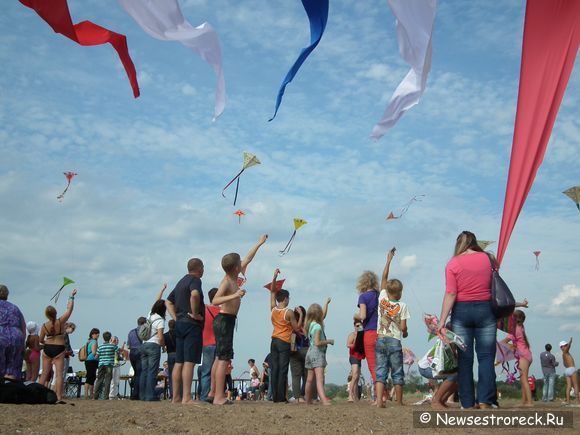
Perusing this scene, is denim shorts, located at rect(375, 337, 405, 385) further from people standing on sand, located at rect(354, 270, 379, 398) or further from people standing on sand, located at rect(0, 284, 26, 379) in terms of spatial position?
people standing on sand, located at rect(0, 284, 26, 379)

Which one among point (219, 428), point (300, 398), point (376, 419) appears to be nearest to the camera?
point (219, 428)

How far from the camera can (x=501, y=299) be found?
5.55m

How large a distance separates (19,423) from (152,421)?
980 millimetres

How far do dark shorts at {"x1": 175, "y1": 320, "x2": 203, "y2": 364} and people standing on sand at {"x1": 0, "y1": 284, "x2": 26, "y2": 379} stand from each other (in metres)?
1.79

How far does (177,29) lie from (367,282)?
4.26 meters

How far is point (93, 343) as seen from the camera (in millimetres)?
11656

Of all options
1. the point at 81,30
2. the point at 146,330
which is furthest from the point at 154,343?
the point at 81,30

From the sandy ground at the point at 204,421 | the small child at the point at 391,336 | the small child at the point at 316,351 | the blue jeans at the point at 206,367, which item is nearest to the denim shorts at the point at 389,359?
the small child at the point at 391,336

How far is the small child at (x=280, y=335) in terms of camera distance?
26.8 ft

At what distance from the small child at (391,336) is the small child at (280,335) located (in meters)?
1.41

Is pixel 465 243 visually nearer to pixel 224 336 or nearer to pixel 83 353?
pixel 224 336

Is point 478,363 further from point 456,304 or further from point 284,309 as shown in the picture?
point 284,309

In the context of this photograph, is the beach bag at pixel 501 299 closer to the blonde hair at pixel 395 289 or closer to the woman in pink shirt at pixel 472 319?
the woman in pink shirt at pixel 472 319

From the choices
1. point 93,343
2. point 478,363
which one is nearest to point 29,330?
point 93,343
